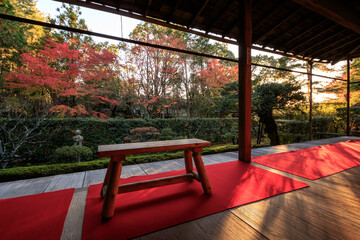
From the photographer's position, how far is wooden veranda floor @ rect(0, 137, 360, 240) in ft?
3.63

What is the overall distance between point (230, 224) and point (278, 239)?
1.04ft

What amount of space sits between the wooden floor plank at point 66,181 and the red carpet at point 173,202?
34cm

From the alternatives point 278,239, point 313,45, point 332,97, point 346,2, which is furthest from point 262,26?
point 332,97

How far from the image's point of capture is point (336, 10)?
2.63 meters

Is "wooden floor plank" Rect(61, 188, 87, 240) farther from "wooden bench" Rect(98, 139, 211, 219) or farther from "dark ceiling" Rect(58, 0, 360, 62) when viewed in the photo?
"dark ceiling" Rect(58, 0, 360, 62)

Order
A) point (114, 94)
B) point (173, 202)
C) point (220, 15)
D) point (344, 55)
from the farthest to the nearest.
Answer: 1. point (114, 94)
2. point (344, 55)
3. point (220, 15)
4. point (173, 202)

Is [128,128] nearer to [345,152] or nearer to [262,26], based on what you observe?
[262,26]

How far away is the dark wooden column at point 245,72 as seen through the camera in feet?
9.09

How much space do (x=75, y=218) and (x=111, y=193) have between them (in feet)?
1.17

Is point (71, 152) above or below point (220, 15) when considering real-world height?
below

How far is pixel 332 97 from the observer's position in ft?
30.6

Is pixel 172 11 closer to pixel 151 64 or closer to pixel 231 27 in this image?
pixel 231 27

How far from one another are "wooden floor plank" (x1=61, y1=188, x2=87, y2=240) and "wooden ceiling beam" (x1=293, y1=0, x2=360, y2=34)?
12.1 ft

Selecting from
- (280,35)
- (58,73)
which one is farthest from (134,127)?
(280,35)
